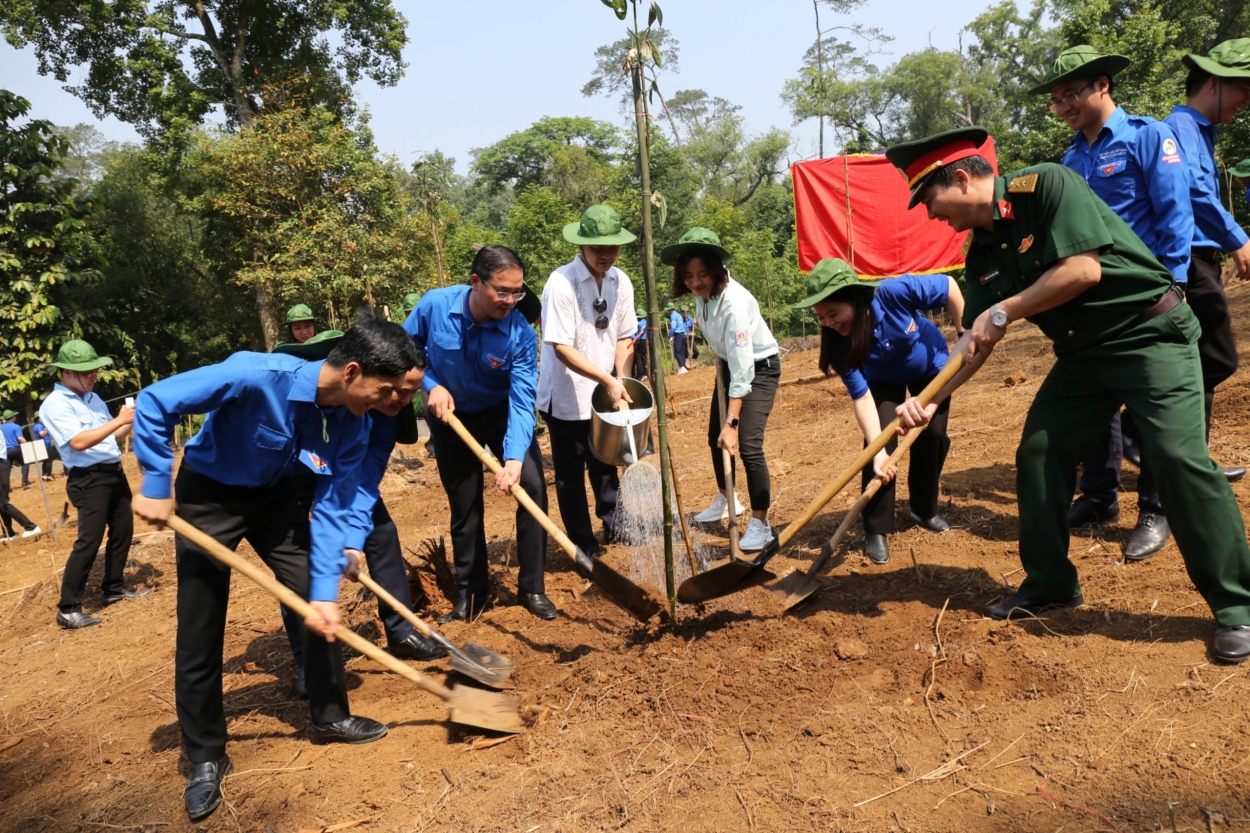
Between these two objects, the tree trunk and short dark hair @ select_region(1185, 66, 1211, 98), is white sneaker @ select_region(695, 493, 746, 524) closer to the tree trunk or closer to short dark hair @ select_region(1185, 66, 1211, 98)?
short dark hair @ select_region(1185, 66, 1211, 98)

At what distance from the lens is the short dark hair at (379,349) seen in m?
2.74

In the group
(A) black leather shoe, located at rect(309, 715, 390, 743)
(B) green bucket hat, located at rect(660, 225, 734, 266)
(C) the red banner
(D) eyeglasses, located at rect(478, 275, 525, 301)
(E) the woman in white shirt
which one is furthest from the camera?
(C) the red banner

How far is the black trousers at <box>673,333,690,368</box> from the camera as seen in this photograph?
19781 mm

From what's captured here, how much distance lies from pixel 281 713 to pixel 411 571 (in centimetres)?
105

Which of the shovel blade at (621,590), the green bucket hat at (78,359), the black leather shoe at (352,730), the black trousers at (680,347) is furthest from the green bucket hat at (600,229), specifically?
the black trousers at (680,347)

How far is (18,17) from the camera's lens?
1773 centimetres

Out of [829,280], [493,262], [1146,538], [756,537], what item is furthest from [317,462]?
[1146,538]

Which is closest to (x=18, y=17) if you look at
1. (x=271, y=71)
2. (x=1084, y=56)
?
(x=271, y=71)

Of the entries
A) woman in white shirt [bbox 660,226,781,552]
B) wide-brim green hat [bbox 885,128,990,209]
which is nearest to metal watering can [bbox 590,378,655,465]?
woman in white shirt [bbox 660,226,781,552]

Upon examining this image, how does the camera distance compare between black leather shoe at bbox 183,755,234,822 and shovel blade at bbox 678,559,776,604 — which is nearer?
black leather shoe at bbox 183,755,234,822

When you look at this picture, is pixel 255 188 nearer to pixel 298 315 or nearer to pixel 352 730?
pixel 298 315

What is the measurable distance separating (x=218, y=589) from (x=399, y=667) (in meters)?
0.74

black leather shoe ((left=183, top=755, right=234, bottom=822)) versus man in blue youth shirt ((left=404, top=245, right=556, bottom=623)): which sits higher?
man in blue youth shirt ((left=404, top=245, right=556, bottom=623))

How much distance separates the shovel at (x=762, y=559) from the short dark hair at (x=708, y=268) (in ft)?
4.25
